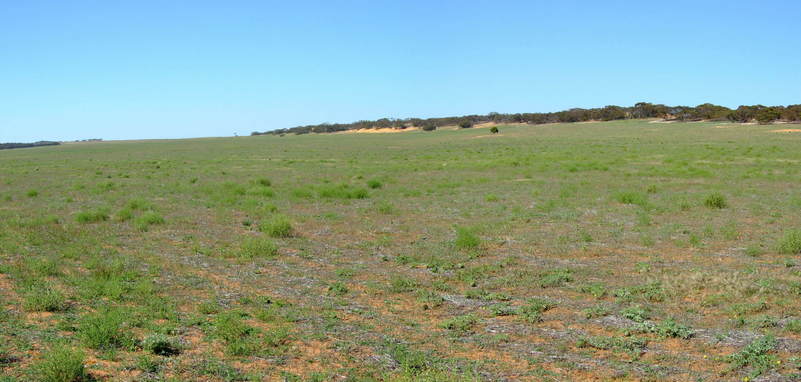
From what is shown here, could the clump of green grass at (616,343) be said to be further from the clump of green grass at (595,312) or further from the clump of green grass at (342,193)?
the clump of green grass at (342,193)

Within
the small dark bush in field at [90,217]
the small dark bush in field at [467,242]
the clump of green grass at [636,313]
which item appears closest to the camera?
the clump of green grass at [636,313]

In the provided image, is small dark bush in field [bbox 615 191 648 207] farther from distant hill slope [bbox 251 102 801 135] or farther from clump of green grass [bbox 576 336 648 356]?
distant hill slope [bbox 251 102 801 135]

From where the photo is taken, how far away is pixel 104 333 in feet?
26.1

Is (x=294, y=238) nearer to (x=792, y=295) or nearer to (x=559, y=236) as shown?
(x=559, y=236)

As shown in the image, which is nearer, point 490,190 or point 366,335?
point 366,335

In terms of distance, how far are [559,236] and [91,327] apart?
36.1 feet

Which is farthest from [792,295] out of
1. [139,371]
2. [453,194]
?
[453,194]

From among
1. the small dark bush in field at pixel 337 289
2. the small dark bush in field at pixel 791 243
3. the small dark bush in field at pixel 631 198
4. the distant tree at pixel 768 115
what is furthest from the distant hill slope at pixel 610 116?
the small dark bush in field at pixel 337 289

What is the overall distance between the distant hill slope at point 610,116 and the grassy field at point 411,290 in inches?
3493

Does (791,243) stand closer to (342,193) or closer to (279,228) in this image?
(279,228)

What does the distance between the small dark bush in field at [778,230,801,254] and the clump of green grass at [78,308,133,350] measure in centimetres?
1258

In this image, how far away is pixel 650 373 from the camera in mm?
7074

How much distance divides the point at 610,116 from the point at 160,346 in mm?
137602

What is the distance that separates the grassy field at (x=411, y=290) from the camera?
7.45 m
